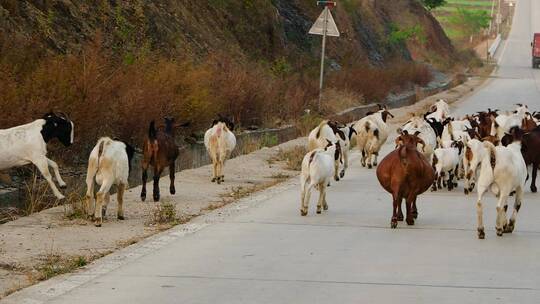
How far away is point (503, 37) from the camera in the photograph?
12938 centimetres

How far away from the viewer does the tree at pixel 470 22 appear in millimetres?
133000

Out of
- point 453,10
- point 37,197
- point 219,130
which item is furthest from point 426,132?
point 453,10

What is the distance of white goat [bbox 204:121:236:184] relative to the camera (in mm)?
19406

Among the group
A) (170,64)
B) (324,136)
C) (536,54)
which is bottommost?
(324,136)

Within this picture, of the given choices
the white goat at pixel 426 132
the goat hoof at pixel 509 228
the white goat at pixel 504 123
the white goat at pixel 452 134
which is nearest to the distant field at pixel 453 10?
the white goat at pixel 504 123

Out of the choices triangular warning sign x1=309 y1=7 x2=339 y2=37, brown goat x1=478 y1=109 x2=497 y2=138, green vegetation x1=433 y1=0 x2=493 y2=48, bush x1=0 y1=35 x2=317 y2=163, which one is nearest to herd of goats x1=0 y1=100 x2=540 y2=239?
bush x1=0 y1=35 x2=317 y2=163

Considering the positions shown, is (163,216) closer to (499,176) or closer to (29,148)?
(29,148)

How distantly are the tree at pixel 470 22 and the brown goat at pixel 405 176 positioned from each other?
118874 mm

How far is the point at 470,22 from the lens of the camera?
133 metres

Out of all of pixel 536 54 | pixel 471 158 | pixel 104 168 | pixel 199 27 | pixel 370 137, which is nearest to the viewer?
pixel 104 168

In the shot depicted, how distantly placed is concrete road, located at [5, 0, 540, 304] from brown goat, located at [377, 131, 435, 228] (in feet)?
1.07

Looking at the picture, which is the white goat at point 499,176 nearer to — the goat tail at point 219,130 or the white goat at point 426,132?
the white goat at point 426,132

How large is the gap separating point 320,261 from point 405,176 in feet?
9.70

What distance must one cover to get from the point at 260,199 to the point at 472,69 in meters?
68.3
